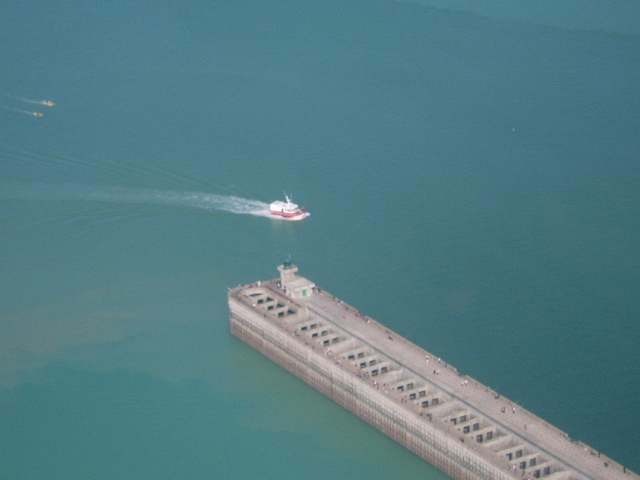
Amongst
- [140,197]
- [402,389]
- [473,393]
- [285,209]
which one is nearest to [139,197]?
[140,197]

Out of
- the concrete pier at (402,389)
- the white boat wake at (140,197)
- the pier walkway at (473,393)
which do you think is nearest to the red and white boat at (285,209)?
the white boat wake at (140,197)

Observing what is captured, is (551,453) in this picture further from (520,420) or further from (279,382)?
(279,382)

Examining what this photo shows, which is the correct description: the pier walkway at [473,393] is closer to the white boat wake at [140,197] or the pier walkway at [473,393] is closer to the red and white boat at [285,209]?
the red and white boat at [285,209]

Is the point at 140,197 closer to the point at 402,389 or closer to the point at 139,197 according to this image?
the point at 139,197

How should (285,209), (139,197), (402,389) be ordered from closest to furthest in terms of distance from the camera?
(402,389)
(285,209)
(139,197)

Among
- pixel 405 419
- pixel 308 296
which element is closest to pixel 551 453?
pixel 405 419
